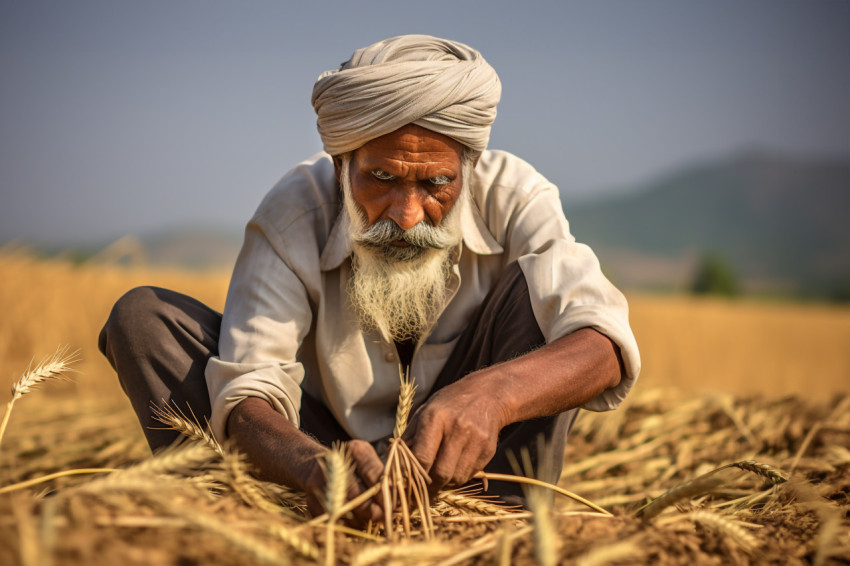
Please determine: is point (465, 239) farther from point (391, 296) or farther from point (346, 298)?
point (346, 298)

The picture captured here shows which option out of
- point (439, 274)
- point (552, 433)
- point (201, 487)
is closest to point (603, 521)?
point (552, 433)

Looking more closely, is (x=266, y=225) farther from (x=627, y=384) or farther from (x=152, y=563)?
(x=152, y=563)

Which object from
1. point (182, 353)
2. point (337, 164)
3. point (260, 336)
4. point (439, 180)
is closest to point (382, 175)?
point (439, 180)

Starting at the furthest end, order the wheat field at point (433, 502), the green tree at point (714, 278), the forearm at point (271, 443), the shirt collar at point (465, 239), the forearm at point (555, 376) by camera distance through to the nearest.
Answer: the green tree at point (714, 278)
the shirt collar at point (465, 239)
the forearm at point (555, 376)
the forearm at point (271, 443)
the wheat field at point (433, 502)

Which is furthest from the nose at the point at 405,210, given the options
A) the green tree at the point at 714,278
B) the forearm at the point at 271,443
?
the green tree at the point at 714,278

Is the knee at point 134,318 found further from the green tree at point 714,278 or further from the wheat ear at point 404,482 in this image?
the green tree at point 714,278

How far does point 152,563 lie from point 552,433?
64.8 inches

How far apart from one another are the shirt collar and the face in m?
0.16

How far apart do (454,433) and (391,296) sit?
1035 mm

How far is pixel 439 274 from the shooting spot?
3049mm

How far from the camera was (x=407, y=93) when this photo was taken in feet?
9.14

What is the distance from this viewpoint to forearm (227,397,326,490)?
2.10 m

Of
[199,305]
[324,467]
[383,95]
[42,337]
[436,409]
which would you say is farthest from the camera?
[42,337]

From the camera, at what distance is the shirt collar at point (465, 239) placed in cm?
301
